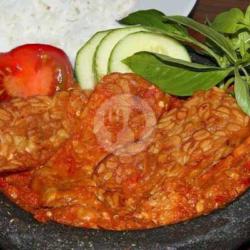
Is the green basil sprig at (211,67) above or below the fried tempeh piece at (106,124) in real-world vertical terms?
above

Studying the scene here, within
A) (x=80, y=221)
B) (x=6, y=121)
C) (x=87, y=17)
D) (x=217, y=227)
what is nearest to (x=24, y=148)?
(x=6, y=121)

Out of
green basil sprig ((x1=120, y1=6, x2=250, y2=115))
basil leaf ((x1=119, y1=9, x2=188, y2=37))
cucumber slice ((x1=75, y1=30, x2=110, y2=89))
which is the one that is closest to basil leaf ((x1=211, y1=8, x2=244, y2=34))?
green basil sprig ((x1=120, y1=6, x2=250, y2=115))

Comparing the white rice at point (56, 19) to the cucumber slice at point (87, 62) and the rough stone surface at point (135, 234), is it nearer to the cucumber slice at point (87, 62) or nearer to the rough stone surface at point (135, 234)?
the cucumber slice at point (87, 62)

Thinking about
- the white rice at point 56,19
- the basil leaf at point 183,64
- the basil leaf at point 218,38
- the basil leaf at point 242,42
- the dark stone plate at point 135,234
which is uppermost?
the basil leaf at point 218,38

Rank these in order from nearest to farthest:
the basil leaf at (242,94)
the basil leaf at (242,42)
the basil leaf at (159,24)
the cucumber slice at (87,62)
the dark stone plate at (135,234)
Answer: the dark stone plate at (135,234)
the basil leaf at (242,94)
the basil leaf at (242,42)
the basil leaf at (159,24)
the cucumber slice at (87,62)

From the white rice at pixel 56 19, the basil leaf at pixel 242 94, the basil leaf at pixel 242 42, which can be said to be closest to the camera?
the basil leaf at pixel 242 94

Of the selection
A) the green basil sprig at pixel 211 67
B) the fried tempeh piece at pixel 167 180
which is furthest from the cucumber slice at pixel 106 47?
the fried tempeh piece at pixel 167 180
